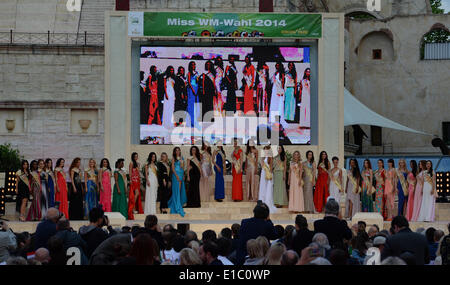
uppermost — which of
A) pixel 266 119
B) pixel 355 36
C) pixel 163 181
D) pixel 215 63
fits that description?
pixel 355 36

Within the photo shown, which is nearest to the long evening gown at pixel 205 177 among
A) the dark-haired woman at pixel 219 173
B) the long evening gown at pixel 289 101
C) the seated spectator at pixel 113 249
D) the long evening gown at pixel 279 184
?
the dark-haired woman at pixel 219 173

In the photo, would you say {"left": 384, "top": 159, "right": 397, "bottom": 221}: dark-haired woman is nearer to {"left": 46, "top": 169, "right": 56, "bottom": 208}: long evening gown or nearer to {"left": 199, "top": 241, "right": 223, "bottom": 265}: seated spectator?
{"left": 46, "top": 169, "right": 56, "bottom": 208}: long evening gown

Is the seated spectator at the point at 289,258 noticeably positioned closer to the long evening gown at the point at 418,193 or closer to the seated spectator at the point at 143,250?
the seated spectator at the point at 143,250

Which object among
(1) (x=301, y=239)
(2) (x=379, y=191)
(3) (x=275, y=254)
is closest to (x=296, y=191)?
(2) (x=379, y=191)

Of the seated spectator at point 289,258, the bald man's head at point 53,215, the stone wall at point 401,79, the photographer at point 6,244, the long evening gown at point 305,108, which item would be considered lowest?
the photographer at point 6,244

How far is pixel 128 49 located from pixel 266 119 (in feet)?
15.0

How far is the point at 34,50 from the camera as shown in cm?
3762

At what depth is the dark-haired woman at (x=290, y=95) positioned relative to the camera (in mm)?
27547

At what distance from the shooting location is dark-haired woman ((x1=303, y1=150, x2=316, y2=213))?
2412 cm

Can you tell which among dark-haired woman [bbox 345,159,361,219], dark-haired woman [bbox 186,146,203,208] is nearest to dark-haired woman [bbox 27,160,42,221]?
dark-haired woman [bbox 186,146,203,208]

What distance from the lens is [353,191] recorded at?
2398 centimetres

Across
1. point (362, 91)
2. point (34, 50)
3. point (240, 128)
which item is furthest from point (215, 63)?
point (362, 91)

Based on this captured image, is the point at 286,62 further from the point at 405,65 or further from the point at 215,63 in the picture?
the point at 405,65

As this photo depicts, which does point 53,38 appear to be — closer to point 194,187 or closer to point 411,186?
point 194,187
